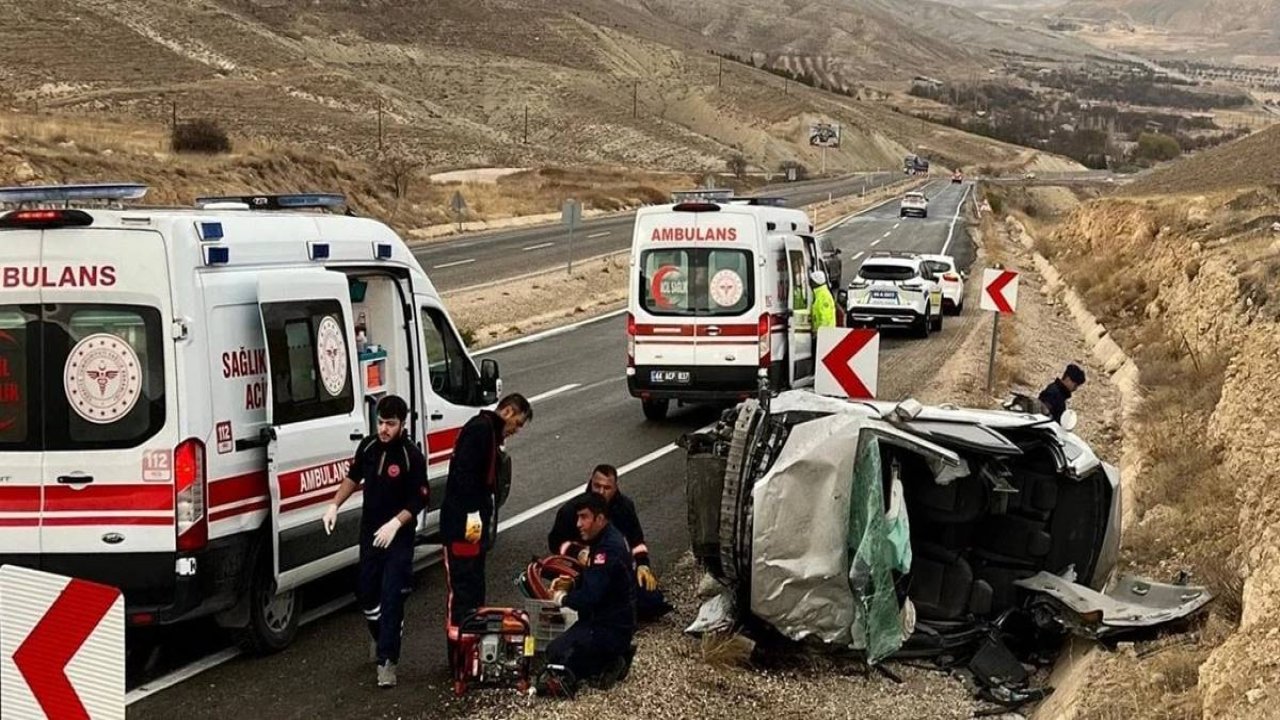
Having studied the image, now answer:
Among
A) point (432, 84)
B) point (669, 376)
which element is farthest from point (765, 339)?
point (432, 84)

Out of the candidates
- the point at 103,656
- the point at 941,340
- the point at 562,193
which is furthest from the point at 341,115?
the point at 103,656

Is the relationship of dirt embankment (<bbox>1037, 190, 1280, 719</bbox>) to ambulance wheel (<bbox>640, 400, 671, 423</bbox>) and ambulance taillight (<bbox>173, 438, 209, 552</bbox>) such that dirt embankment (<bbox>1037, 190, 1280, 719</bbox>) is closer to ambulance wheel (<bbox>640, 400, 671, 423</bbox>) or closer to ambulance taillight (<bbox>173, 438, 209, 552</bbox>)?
ambulance taillight (<bbox>173, 438, 209, 552</bbox>)

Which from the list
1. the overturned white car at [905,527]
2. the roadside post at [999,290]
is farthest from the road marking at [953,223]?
the overturned white car at [905,527]

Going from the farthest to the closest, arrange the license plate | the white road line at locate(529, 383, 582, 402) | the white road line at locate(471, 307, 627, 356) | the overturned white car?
the white road line at locate(471, 307, 627, 356)
the white road line at locate(529, 383, 582, 402)
the license plate
the overturned white car

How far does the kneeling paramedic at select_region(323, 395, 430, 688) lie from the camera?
740 cm

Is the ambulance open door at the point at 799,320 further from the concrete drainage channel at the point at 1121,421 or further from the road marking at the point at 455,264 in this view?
the road marking at the point at 455,264

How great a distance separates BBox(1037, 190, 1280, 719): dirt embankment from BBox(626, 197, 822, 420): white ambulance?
14.2 ft

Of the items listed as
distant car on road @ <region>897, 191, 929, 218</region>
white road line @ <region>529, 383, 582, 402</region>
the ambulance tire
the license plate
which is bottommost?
white road line @ <region>529, 383, 582, 402</region>

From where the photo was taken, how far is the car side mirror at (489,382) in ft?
33.3

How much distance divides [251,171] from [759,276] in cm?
3770

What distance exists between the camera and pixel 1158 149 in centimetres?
17025

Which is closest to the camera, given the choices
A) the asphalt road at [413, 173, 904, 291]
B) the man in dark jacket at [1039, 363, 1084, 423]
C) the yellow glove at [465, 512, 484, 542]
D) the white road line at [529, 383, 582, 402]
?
the yellow glove at [465, 512, 484, 542]

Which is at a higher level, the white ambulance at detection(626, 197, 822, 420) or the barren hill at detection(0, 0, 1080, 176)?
the barren hill at detection(0, 0, 1080, 176)

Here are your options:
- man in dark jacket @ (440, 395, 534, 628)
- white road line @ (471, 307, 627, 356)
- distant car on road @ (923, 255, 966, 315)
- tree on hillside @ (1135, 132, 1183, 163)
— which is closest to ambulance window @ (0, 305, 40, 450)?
man in dark jacket @ (440, 395, 534, 628)
